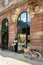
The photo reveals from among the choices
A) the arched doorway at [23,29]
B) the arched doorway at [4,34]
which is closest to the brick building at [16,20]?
the arched doorway at [4,34]

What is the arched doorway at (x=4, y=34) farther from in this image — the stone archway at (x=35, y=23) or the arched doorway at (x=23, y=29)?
the stone archway at (x=35, y=23)

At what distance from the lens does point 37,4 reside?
1756 centimetres

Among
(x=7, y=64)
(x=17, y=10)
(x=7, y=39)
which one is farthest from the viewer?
(x=7, y=39)

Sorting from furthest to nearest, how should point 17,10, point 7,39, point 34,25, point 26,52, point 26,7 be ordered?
point 7,39, point 17,10, point 26,7, point 34,25, point 26,52

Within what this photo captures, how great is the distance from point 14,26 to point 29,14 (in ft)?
9.85

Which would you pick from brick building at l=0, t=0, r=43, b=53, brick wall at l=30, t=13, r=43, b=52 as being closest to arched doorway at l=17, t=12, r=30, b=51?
brick building at l=0, t=0, r=43, b=53

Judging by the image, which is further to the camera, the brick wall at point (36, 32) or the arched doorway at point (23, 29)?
the arched doorway at point (23, 29)

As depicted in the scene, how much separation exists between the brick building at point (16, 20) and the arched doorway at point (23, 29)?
35 cm

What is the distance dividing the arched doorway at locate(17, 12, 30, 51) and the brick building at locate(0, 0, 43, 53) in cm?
35

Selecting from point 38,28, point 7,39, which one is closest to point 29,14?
point 38,28

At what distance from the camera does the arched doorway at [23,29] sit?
19189mm

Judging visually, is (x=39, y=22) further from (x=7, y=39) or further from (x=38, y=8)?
(x=7, y=39)

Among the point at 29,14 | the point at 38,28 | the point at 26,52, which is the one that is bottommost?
the point at 26,52

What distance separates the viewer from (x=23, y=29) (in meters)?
20.0
